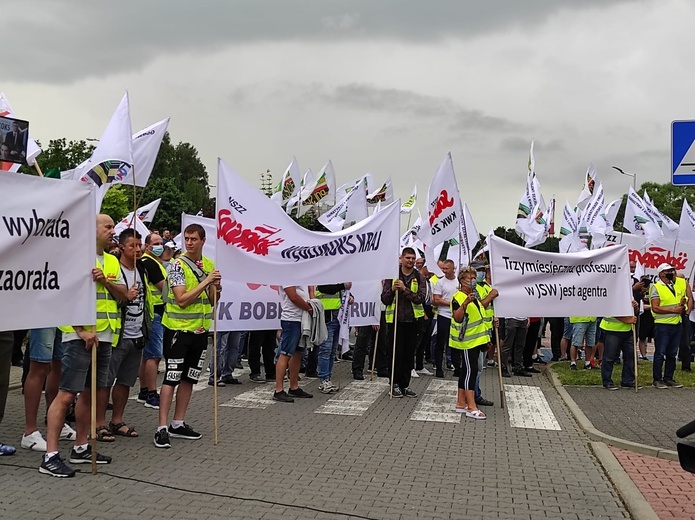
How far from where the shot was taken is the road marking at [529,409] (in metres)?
8.81

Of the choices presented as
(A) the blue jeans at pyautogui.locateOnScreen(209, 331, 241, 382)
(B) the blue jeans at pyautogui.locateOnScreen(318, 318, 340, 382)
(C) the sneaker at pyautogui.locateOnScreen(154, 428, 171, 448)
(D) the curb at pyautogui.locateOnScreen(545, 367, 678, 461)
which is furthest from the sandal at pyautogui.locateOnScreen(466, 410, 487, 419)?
(A) the blue jeans at pyautogui.locateOnScreen(209, 331, 241, 382)

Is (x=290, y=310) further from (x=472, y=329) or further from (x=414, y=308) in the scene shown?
(x=472, y=329)

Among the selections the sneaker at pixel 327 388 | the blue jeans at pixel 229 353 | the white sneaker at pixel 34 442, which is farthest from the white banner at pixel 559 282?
the white sneaker at pixel 34 442

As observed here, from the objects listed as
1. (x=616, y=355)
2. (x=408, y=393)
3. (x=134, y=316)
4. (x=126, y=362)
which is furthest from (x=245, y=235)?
(x=616, y=355)

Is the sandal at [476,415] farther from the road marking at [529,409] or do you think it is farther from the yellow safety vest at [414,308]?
the yellow safety vest at [414,308]

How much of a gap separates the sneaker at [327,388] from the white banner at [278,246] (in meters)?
1.88

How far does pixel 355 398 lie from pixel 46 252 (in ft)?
17.9

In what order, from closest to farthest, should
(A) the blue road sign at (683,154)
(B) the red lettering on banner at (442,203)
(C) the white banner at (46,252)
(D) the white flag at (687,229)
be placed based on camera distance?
1. (C) the white banner at (46,252)
2. (A) the blue road sign at (683,154)
3. (B) the red lettering on banner at (442,203)
4. (D) the white flag at (687,229)

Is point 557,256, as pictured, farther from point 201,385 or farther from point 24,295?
point 24,295

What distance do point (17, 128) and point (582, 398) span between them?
8419mm

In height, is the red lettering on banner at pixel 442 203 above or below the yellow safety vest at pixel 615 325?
above

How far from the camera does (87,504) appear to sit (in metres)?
5.20

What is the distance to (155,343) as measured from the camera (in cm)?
891

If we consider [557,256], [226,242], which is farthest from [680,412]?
[226,242]
